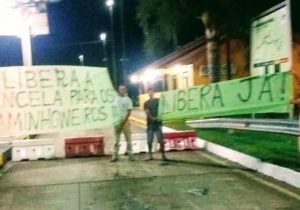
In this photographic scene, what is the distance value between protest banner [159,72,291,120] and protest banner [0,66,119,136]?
1789 millimetres

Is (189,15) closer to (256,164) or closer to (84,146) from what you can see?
(84,146)

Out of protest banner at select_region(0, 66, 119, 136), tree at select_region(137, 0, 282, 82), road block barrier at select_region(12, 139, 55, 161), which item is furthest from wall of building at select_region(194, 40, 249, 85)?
protest banner at select_region(0, 66, 119, 136)

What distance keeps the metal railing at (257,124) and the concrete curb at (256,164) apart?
0.87 meters

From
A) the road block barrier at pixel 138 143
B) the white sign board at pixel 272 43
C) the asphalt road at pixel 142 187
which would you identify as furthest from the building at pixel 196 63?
the white sign board at pixel 272 43

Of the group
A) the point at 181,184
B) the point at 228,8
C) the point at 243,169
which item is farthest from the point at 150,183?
the point at 228,8

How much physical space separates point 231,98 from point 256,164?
1480 mm

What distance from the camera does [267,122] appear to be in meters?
13.3

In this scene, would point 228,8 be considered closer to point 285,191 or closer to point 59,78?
point 59,78

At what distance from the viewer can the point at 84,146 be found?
49.5 ft

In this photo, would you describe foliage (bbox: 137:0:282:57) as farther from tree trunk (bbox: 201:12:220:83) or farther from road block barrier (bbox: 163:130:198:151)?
road block barrier (bbox: 163:130:198:151)

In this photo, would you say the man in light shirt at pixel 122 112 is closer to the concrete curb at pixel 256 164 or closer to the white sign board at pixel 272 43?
the concrete curb at pixel 256 164

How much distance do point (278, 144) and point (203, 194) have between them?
20.5 ft

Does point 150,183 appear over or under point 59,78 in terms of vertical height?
under

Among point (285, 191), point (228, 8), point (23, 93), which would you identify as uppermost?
point (228, 8)
